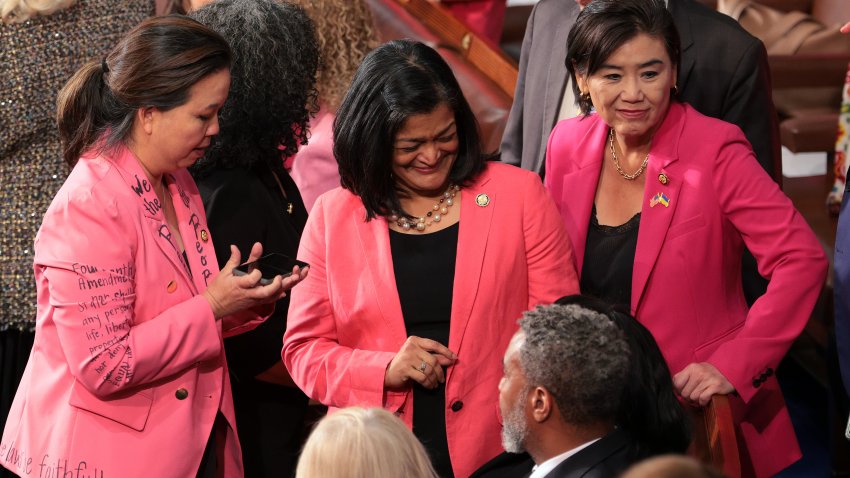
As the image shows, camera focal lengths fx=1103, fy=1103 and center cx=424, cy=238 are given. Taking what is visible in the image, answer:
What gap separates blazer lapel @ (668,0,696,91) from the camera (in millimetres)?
3031

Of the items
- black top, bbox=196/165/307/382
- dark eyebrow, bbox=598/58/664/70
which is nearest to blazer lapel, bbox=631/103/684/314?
dark eyebrow, bbox=598/58/664/70

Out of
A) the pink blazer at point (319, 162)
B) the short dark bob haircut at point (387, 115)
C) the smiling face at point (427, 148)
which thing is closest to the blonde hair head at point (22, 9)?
the pink blazer at point (319, 162)

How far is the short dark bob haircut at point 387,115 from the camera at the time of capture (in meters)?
2.34

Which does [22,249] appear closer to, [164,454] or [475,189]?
[164,454]

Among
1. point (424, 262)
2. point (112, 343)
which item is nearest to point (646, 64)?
point (424, 262)

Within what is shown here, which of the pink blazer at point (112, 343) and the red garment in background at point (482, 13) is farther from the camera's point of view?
the red garment in background at point (482, 13)

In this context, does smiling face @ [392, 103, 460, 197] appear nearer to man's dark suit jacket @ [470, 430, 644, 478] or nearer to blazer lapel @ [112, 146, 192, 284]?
blazer lapel @ [112, 146, 192, 284]

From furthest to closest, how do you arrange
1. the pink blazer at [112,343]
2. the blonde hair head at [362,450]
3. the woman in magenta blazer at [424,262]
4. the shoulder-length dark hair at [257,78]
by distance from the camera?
1. the shoulder-length dark hair at [257,78]
2. the woman in magenta blazer at [424,262]
3. the pink blazer at [112,343]
4. the blonde hair head at [362,450]

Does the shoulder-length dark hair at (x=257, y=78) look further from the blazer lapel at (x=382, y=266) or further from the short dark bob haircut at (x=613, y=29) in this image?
the short dark bob haircut at (x=613, y=29)

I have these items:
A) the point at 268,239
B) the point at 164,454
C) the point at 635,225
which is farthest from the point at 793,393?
the point at 164,454

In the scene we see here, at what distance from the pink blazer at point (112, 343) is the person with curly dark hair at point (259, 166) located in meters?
0.41

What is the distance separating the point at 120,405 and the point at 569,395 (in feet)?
3.23

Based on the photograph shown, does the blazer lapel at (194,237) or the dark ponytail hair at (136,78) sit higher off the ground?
the dark ponytail hair at (136,78)

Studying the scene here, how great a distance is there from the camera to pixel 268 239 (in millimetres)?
2908
